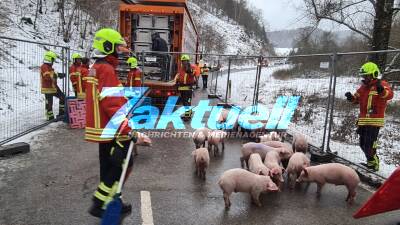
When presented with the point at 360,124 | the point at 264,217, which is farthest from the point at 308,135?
the point at 264,217

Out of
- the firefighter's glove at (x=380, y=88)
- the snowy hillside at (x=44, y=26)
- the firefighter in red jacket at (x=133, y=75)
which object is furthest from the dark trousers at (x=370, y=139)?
the snowy hillside at (x=44, y=26)

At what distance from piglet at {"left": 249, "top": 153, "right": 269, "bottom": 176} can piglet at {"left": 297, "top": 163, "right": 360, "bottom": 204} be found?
586mm

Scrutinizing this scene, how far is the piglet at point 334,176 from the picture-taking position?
5156 mm

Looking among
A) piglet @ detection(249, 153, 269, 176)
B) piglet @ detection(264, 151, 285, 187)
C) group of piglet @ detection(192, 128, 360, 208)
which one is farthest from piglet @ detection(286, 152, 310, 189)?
piglet @ detection(249, 153, 269, 176)

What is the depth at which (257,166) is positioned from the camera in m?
5.61

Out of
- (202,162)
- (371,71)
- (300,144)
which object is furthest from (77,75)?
(371,71)

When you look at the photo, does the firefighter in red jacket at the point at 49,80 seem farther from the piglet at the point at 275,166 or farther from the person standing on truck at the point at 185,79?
the piglet at the point at 275,166

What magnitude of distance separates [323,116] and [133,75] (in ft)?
17.4

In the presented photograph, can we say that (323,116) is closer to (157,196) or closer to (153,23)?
(157,196)

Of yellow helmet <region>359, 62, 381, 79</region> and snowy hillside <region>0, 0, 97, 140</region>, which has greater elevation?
yellow helmet <region>359, 62, 381, 79</region>

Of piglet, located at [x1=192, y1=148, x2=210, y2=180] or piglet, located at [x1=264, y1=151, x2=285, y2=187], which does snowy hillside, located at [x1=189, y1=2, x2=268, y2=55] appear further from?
piglet, located at [x1=192, y1=148, x2=210, y2=180]

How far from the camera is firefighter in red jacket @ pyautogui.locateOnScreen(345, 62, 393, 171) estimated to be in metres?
6.13

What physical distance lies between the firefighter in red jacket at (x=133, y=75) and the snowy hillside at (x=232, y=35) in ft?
231

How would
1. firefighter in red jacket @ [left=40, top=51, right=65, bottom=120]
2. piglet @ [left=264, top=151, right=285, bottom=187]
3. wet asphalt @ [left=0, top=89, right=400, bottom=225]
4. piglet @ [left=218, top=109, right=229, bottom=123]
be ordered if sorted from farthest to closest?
piglet @ [left=218, top=109, right=229, bottom=123]
firefighter in red jacket @ [left=40, top=51, right=65, bottom=120]
piglet @ [left=264, top=151, right=285, bottom=187]
wet asphalt @ [left=0, top=89, right=400, bottom=225]
